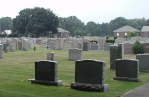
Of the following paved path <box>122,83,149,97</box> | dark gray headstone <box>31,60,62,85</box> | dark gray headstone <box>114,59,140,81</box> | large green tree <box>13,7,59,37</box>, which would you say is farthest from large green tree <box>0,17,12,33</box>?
paved path <box>122,83,149,97</box>

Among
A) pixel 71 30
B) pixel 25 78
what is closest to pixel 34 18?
pixel 71 30

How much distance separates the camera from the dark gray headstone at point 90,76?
11.9 m

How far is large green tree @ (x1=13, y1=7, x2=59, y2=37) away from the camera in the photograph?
101 meters

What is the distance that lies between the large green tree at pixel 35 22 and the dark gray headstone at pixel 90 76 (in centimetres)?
8760

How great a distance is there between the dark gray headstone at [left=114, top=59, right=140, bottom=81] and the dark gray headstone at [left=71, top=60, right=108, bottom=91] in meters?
2.73

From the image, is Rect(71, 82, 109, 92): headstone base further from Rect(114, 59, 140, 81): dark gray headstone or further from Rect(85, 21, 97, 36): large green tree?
Rect(85, 21, 97, 36): large green tree

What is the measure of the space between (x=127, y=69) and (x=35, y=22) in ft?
289

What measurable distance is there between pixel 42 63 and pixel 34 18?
9157 centimetres

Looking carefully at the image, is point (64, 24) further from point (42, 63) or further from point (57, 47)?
point (42, 63)

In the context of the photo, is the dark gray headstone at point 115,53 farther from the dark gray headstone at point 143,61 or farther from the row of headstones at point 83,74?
the row of headstones at point 83,74

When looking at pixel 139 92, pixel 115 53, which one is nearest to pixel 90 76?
pixel 139 92

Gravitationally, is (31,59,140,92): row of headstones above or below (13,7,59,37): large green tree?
below

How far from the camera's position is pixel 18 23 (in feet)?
348

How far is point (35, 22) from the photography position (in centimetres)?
10144
